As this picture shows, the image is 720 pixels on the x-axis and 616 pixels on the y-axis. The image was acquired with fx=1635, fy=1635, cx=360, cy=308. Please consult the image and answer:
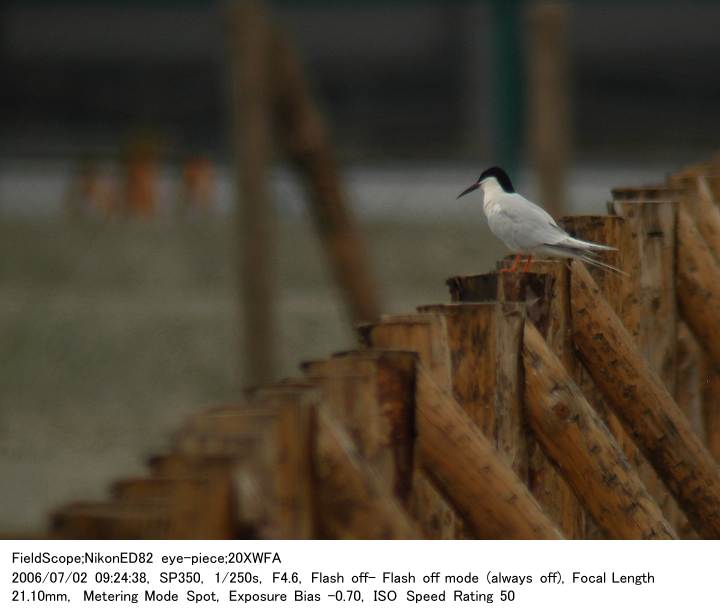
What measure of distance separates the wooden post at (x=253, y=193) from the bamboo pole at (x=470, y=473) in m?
5.47

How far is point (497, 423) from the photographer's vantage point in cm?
254

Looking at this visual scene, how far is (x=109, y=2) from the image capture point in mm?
21953

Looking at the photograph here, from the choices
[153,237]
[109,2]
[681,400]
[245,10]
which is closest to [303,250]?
[153,237]

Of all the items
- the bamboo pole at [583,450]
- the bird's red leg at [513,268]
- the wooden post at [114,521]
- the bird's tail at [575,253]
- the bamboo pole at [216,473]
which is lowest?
the wooden post at [114,521]

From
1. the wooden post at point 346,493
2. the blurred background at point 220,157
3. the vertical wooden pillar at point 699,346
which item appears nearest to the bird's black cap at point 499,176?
the vertical wooden pillar at point 699,346

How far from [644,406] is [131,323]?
31.1ft

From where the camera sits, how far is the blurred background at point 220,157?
11.6m

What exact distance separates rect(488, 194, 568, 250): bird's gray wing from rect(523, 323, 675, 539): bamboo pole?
0.46 meters

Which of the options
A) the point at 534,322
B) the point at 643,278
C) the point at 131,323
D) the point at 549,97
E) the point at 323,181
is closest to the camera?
the point at 534,322

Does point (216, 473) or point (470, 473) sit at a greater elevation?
point (470, 473)

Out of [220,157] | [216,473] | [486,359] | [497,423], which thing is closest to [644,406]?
[497,423]

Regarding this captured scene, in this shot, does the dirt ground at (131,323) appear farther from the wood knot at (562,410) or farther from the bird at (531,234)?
the wood knot at (562,410)

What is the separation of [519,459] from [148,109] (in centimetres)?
2051

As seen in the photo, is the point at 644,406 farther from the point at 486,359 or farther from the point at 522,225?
the point at 486,359
